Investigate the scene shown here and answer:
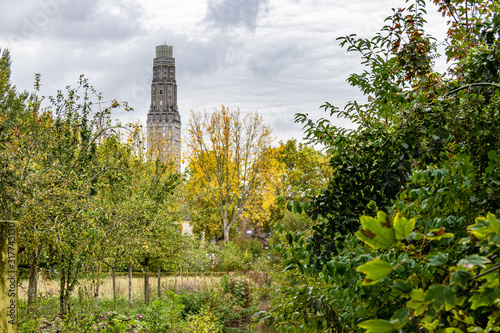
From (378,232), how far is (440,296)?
18 cm

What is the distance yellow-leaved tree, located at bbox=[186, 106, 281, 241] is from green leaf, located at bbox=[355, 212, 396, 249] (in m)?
21.6

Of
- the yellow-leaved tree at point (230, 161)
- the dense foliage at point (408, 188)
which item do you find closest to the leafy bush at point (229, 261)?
the yellow-leaved tree at point (230, 161)

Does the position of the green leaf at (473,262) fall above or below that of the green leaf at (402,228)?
below

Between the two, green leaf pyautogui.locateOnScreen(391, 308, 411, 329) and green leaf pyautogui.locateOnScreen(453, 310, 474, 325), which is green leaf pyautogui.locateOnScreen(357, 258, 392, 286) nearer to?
green leaf pyautogui.locateOnScreen(391, 308, 411, 329)

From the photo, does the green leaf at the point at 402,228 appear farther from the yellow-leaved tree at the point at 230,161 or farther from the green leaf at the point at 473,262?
the yellow-leaved tree at the point at 230,161

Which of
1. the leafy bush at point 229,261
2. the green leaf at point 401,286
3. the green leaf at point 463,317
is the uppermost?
the green leaf at point 401,286

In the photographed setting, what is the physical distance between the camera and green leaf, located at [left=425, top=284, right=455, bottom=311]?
845 mm

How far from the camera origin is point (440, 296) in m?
0.86

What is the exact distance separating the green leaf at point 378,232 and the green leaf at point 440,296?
0.40ft

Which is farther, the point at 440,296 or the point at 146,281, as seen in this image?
the point at 146,281

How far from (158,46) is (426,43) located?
108927 millimetres

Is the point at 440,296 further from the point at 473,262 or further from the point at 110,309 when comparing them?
the point at 110,309

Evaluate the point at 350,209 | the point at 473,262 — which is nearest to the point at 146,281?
the point at 350,209

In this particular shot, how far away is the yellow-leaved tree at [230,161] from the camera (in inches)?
897
